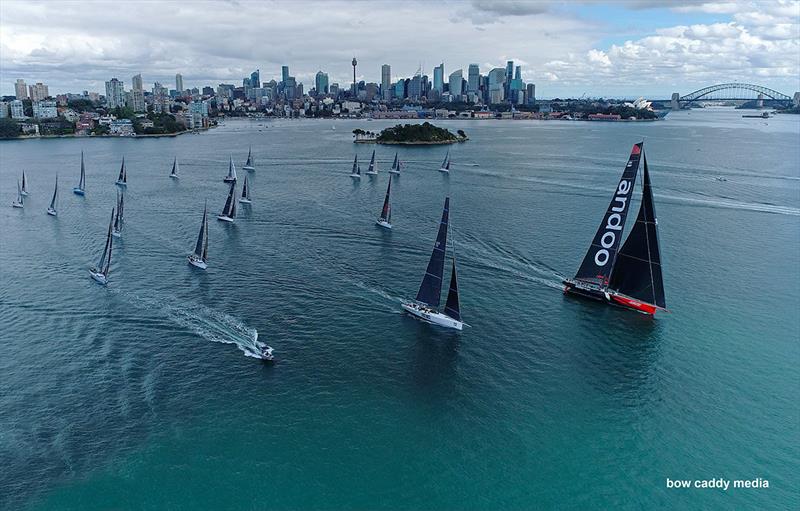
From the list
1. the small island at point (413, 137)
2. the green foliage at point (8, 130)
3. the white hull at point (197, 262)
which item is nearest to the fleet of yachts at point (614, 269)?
the white hull at point (197, 262)

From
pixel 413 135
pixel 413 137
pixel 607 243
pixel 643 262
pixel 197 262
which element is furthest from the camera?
pixel 413 135

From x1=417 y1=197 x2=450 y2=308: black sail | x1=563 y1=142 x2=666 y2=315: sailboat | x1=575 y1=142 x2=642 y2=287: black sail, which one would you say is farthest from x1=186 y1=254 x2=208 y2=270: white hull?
x1=575 y1=142 x2=642 y2=287: black sail

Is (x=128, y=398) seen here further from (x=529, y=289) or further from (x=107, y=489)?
(x=529, y=289)

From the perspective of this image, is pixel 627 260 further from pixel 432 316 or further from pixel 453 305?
pixel 432 316

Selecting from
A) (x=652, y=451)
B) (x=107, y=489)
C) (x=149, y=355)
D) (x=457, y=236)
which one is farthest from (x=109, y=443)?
(x=457, y=236)

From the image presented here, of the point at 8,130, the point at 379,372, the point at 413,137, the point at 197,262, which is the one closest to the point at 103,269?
the point at 197,262

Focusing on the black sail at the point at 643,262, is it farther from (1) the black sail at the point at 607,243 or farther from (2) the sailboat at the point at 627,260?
(1) the black sail at the point at 607,243
